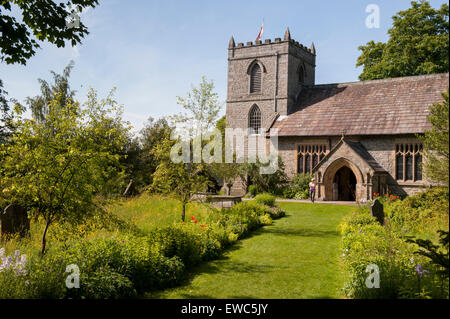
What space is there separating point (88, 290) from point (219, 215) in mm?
7728

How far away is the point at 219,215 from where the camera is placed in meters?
13.9

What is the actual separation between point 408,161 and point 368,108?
490 cm

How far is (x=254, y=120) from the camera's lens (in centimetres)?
3234

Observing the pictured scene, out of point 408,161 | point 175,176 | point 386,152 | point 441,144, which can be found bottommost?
point 175,176

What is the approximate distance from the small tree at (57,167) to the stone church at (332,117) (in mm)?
18881

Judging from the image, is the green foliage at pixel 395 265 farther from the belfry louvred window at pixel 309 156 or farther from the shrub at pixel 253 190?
the shrub at pixel 253 190

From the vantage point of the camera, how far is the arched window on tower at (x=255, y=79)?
32.4 meters

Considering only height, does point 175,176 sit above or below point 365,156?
below

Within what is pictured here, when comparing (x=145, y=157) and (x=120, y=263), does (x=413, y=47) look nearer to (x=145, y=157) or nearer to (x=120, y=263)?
(x=145, y=157)

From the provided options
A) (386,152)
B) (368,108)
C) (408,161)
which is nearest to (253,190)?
(386,152)
